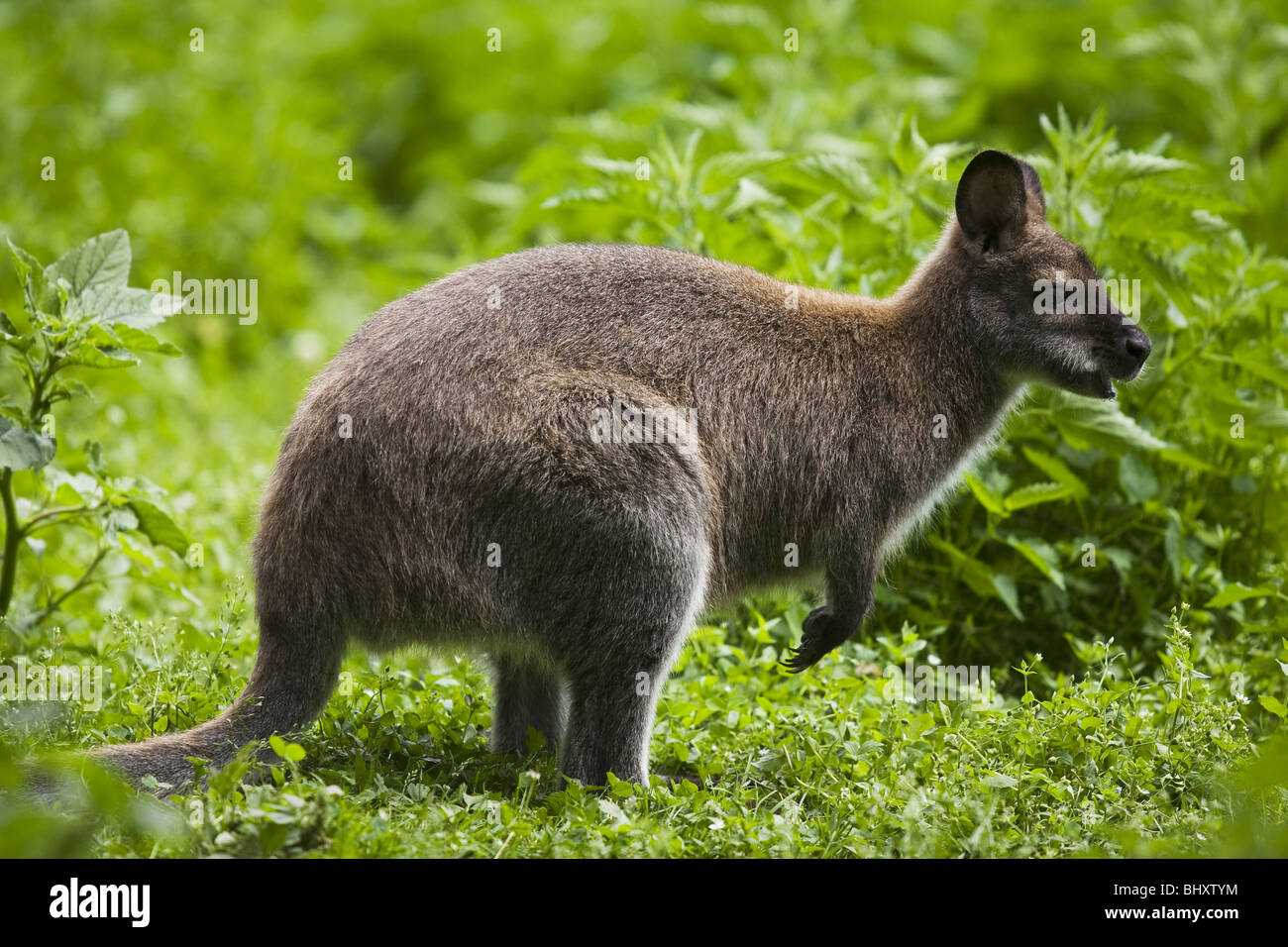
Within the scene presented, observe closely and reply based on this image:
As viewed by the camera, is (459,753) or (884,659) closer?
(459,753)

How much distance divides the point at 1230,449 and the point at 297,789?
171 inches

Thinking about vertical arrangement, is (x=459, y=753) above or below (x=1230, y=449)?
below

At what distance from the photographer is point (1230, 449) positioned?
6.38 meters

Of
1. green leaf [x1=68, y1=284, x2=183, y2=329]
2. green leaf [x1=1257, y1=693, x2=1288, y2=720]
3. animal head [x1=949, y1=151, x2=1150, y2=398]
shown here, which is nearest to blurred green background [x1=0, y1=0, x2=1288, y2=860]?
green leaf [x1=1257, y1=693, x2=1288, y2=720]

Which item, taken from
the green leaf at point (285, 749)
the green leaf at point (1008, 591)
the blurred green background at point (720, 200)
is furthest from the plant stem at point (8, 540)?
the green leaf at point (1008, 591)

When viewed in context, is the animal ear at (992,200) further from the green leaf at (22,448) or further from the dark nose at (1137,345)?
the green leaf at (22,448)

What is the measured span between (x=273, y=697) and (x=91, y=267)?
1677mm

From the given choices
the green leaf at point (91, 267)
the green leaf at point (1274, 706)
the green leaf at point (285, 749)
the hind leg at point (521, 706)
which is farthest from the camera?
the hind leg at point (521, 706)

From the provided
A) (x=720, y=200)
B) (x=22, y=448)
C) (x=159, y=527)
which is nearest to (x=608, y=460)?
(x=159, y=527)

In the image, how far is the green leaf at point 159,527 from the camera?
5.16 m

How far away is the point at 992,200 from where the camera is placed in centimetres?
531
